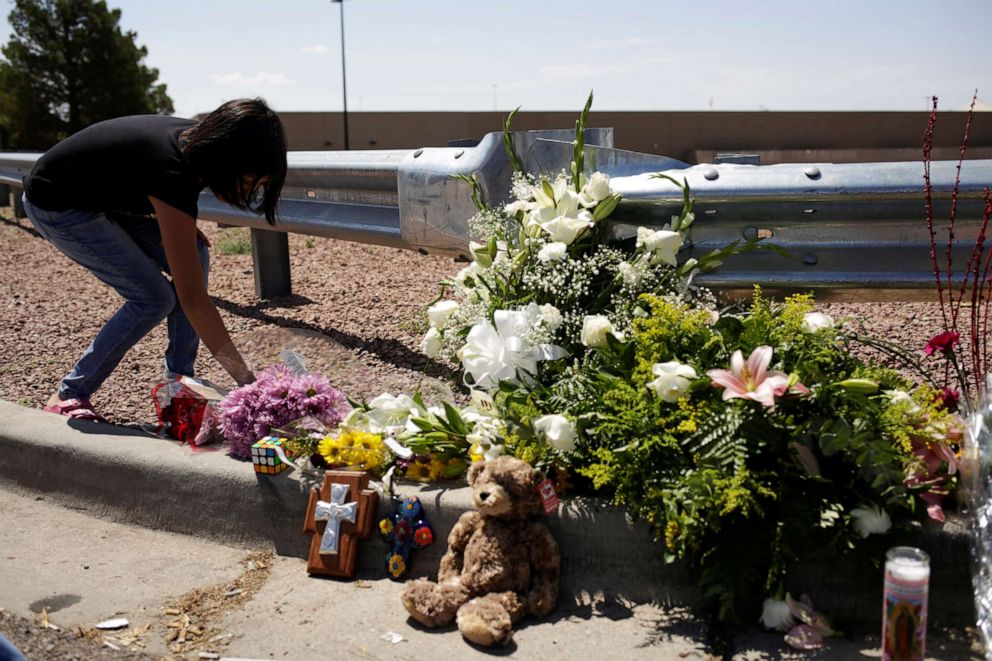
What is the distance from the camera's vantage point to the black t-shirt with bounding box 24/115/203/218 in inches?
143

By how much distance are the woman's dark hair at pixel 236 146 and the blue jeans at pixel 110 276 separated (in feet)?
2.15

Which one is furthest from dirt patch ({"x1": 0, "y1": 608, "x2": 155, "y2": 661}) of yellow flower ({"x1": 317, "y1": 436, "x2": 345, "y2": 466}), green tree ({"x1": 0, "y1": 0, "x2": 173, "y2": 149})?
green tree ({"x1": 0, "y1": 0, "x2": 173, "y2": 149})

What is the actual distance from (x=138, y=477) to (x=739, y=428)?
2.13 metres

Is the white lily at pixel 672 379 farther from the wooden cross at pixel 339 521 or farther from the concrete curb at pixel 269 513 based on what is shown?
the wooden cross at pixel 339 521

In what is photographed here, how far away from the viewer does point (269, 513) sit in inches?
125

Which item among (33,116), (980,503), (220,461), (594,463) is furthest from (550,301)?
(33,116)

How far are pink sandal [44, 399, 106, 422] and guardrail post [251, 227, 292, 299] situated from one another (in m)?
2.14

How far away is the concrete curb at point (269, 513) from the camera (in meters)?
2.49

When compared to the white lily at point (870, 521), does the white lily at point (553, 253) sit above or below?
above

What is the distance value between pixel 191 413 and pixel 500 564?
1.61 meters

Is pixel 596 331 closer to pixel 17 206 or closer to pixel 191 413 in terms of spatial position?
pixel 191 413

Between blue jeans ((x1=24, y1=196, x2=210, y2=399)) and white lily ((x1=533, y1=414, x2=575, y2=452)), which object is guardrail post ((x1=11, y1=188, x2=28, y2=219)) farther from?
white lily ((x1=533, y1=414, x2=575, y2=452))

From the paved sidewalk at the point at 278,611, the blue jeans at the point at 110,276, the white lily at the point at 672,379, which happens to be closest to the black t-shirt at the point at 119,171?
the blue jeans at the point at 110,276

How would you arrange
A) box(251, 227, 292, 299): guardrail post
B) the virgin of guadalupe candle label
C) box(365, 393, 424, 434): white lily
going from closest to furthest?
the virgin of guadalupe candle label, box(365, 393, 424, 434): white lily, box(251, 227, 292, 299): guardrail post
